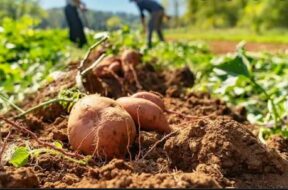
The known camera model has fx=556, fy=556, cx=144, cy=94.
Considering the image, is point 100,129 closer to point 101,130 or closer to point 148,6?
point 101,130

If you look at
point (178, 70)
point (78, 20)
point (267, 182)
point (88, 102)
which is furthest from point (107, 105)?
point (78, 20)

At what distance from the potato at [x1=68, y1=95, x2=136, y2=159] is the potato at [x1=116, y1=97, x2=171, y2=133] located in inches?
9.8

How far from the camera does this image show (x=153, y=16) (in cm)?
1302

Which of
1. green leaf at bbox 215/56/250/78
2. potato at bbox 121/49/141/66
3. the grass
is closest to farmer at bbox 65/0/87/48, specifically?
potato at bbox 121/49/141/66

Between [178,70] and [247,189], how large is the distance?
151 inches

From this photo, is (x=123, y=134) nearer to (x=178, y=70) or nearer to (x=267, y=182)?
(x=267, y=182)

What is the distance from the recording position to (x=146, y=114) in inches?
115

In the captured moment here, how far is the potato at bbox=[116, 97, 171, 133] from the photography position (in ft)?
9.48

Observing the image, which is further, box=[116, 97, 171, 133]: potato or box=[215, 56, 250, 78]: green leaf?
box=[215, 56, 250, 78]: green leaf

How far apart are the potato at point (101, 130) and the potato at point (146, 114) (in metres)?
0.25

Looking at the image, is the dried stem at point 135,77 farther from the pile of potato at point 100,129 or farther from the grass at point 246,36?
the grass at point 246,36

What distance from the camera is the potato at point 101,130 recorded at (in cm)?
250

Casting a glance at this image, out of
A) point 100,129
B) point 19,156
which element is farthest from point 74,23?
point 19,156

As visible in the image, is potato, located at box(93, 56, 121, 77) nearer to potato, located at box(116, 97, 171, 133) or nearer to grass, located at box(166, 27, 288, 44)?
potato, located at box(116, 97, 171, 133)
